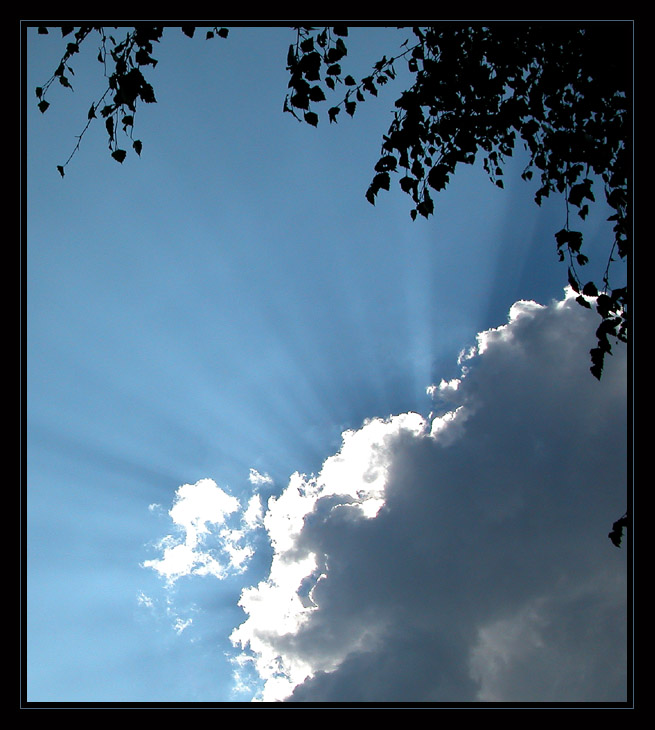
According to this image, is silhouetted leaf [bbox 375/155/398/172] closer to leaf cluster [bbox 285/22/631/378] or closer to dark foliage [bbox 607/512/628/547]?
leaf cluster [bbox 285/22/631/378]

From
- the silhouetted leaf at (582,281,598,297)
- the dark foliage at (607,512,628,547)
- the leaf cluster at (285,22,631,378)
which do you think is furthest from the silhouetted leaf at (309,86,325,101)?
the dark foliage at (607,512,628,547)

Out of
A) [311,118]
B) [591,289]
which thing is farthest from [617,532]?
[311,118]

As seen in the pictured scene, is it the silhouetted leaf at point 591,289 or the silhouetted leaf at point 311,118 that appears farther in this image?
the silhouetted leaf at point 311,118

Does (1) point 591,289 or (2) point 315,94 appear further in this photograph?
(2) point 315,94

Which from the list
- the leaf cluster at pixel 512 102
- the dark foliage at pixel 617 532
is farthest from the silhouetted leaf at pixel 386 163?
the dark foliage at pixel 617 532

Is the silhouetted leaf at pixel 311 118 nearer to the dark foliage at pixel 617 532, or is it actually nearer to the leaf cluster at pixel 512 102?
the leaf cluster at pixel 512 102

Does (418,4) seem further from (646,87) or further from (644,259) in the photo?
(644,259)

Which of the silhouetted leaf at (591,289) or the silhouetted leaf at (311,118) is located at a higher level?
the silhouetted leaf at (311,118)

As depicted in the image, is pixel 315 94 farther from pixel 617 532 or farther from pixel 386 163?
pixel 617 532

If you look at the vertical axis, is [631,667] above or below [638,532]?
below

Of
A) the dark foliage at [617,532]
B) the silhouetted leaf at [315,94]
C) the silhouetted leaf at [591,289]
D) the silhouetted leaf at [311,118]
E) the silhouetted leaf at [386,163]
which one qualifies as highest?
the silhouetted leaf at [315,94]
